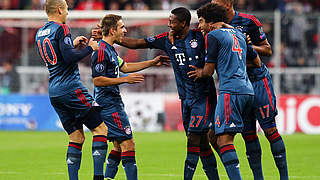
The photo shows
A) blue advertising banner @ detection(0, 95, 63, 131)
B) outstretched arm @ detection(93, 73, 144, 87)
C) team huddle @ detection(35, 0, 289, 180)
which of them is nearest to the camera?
team huddle @ detection(35, 0, 289, 180)

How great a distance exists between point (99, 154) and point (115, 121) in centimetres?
45

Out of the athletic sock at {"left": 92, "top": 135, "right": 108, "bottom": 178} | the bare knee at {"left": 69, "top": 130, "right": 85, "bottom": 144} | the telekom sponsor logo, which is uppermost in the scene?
the bare knee at {"left": 69, "top": 130, "right": 85, "bottom": 144}

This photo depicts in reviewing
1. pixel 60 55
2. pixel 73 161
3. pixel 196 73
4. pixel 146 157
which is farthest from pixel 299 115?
pixel 60 55

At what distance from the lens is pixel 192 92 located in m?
7.63

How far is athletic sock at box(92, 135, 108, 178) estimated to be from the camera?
7.59 metres

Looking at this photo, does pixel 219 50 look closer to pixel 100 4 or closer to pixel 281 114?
pixel 281 114

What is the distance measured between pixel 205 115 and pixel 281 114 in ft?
31.7

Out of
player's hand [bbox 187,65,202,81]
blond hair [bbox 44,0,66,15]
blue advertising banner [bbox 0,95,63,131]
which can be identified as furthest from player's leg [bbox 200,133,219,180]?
blue advertising banner [bbox 0,95,63,131]

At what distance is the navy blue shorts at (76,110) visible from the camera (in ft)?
24.8

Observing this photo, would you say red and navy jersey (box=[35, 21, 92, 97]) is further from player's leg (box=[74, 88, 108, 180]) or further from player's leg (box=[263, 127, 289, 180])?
player's leg (box=[263, 127, 289, 180])

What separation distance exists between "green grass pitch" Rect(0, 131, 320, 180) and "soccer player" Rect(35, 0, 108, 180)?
4.19ft

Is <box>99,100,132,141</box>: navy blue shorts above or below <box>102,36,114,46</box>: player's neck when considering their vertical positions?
below

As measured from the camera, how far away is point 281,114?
1680 cm

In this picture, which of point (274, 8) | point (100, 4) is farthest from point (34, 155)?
point (274, 8)
